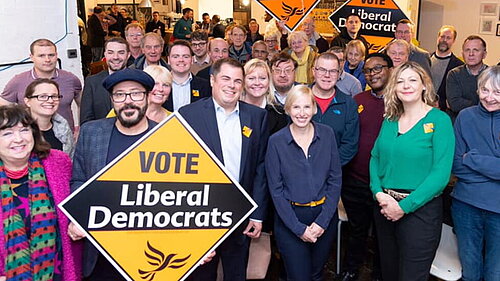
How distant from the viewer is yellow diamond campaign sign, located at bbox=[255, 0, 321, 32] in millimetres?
5523

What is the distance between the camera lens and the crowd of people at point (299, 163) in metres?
2.39

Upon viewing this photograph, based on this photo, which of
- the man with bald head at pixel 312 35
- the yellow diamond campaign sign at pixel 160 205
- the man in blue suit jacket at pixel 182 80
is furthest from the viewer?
the man with bald head at pixel 312 35

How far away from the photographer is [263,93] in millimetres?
3570

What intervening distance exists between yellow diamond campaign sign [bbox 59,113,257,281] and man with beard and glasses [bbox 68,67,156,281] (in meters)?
0.33

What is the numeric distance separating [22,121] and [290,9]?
3.81m

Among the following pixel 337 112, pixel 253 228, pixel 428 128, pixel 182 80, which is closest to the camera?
pixel 428 128

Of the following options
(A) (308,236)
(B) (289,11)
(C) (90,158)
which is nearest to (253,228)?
(A) (308,236)

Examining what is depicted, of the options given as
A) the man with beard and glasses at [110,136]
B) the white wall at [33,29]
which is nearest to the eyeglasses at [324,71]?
the man with beard and glasses at [110,136]

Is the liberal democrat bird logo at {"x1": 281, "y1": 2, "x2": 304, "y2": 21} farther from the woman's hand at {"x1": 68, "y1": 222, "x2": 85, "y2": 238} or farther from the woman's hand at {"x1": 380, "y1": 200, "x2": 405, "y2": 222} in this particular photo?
the woman's hand at {"x1": 68, "y1": 222, "x2": 85, "y2": 238}

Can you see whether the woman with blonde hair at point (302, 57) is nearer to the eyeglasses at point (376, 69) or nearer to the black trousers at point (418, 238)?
the eyeglasses at point (376, 69)

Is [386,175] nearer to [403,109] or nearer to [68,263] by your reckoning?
[403,109]

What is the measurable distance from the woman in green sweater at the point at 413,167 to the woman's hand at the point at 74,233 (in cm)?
171

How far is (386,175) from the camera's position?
9.69 ft

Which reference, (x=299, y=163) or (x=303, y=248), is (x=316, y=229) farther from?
(x=299, y=163)
